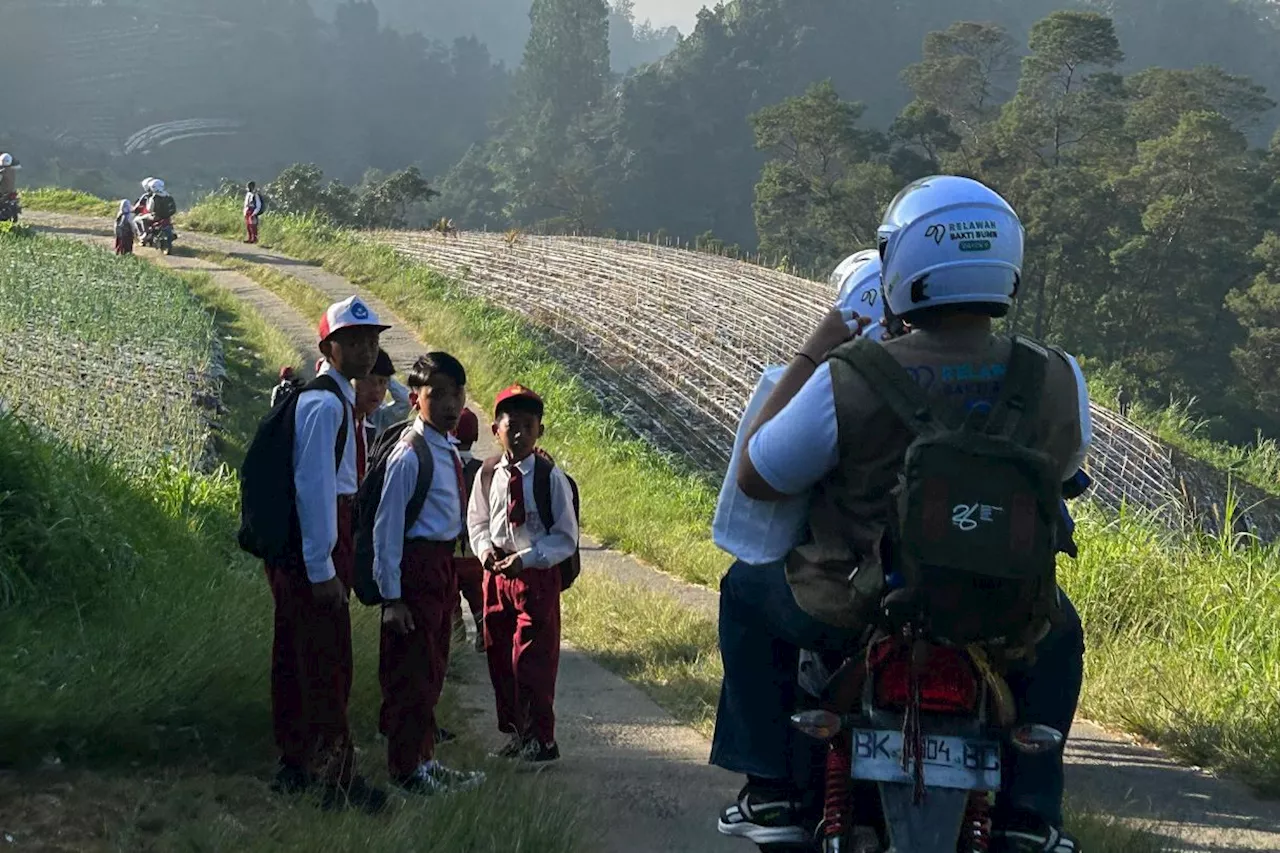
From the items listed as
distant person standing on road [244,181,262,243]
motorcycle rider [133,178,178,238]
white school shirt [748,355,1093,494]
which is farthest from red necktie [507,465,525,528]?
distant person standing on road [244,181,262,243]

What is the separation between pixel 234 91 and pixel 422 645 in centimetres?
9998

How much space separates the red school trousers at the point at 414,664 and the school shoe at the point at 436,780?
32mm

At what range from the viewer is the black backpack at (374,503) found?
4.72 m

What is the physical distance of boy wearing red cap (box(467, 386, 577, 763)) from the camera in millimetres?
5695

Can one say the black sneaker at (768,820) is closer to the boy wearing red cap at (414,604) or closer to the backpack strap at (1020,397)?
the backpack strap at (1020,397)

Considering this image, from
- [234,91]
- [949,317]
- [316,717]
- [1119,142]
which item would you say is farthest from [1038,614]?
[234,91]

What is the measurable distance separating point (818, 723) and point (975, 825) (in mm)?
370

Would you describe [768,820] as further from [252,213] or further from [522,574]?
[252,213]

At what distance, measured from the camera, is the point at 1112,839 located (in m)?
4.15

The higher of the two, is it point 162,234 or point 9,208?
point 9,208

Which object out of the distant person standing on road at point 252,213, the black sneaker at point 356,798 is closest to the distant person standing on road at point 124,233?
the distant person standing on road at point 252,213

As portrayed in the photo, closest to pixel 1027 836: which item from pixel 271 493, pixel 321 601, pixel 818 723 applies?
pixel 818 723

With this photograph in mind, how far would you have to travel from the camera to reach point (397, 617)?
475 centimetres

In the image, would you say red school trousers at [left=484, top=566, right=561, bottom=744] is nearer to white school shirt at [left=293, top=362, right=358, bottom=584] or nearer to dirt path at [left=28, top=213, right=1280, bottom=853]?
dirt path at [left=28, top=213, right=1280, bottom=853]
